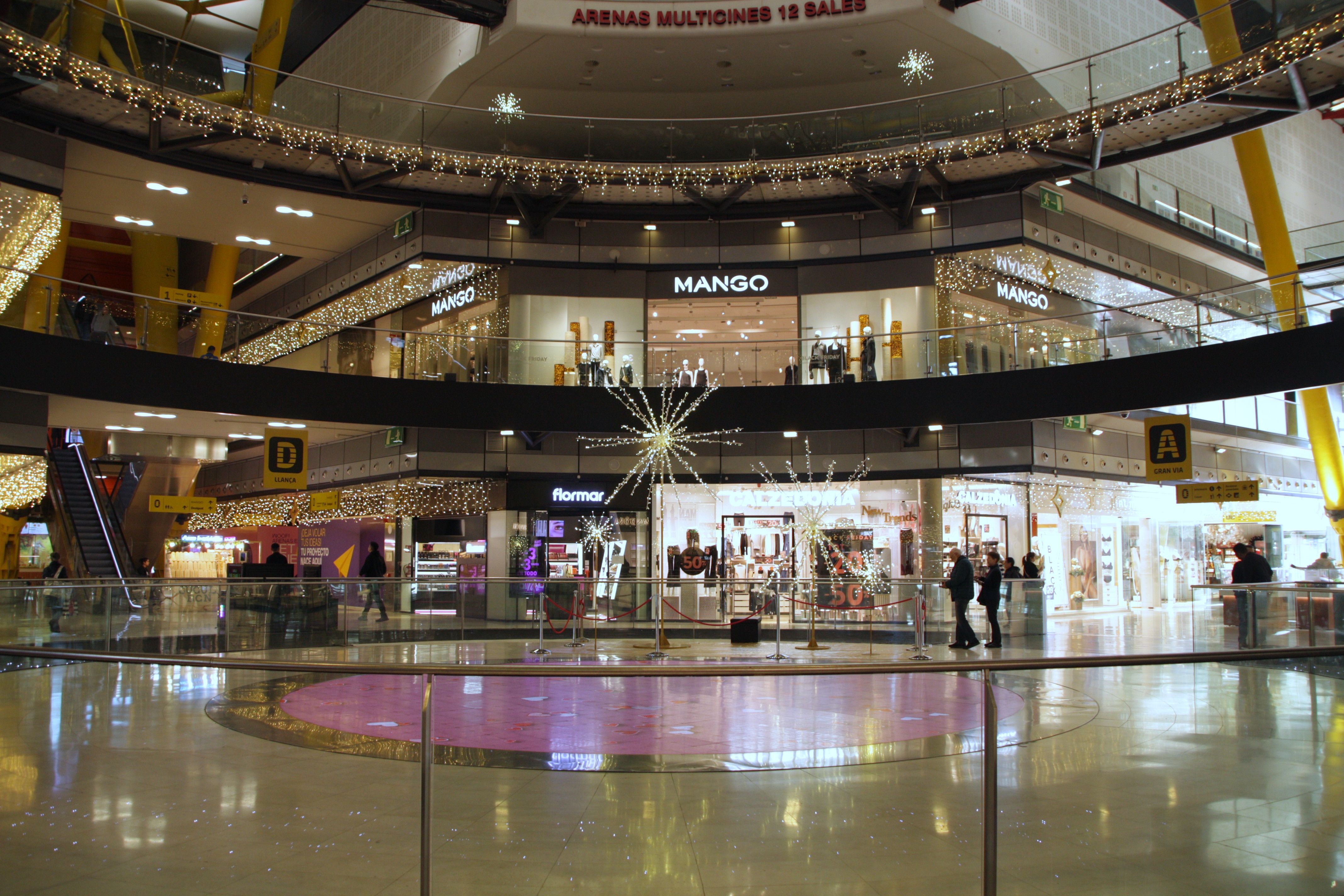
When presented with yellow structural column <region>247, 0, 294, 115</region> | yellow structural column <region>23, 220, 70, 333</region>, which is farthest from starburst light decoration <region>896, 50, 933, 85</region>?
yellow structural column <region>23, 220, 70, 333</region>

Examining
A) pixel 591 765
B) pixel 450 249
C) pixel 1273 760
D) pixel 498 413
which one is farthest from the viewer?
pixel 450 249

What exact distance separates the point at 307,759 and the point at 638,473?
19.3 meters

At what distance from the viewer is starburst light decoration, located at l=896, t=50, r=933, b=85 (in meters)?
22.7

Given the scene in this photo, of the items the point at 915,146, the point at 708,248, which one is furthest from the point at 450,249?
the point at 915,146

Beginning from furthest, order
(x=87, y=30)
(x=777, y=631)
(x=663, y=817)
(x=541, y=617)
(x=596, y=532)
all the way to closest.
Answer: (x=596, y=532)
(x=87, y=30)
(x=541, y=617)
(x=777, y=631)
(x=663, y=817)

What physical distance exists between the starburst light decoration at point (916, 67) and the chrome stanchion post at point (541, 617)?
1452cm

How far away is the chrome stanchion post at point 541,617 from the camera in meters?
16.8

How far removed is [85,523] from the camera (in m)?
24.3

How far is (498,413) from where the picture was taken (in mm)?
22016

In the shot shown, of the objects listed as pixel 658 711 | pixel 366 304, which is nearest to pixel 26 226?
pixel 366 304

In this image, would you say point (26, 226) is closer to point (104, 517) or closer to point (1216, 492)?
point (104, 517)

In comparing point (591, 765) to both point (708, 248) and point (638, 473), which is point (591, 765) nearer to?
point (638, 473)

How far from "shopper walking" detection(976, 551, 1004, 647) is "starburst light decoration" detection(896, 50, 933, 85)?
466 inches

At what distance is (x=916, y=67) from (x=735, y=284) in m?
6.42
